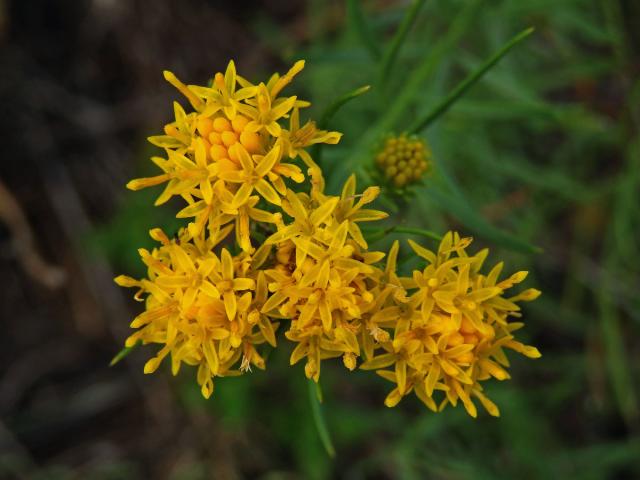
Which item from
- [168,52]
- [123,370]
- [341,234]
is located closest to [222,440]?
[123,370]

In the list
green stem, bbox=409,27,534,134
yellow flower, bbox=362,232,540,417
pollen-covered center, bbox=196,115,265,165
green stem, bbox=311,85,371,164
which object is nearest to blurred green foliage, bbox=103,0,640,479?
green stem, bbox=409,27,534,134

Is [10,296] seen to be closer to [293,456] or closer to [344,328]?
[293,456]

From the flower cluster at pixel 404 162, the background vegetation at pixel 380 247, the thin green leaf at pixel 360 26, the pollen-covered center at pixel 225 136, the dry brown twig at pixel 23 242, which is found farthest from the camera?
the dry brown twig at pixel 23 242

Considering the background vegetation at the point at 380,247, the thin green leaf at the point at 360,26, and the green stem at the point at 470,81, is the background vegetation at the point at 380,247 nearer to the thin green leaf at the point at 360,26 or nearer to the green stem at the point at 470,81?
the thin green leaf at the point at 360,26

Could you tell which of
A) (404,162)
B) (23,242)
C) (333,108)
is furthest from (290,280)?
(23,242)

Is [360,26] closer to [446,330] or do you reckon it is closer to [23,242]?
[446,330]

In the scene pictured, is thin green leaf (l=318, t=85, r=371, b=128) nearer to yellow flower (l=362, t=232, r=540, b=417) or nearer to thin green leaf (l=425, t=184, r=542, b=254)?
yellow flower (l=362, t=232, r=540, b=417)

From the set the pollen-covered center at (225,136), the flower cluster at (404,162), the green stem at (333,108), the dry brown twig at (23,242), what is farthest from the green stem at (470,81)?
the dry brown twig at (23,242)
